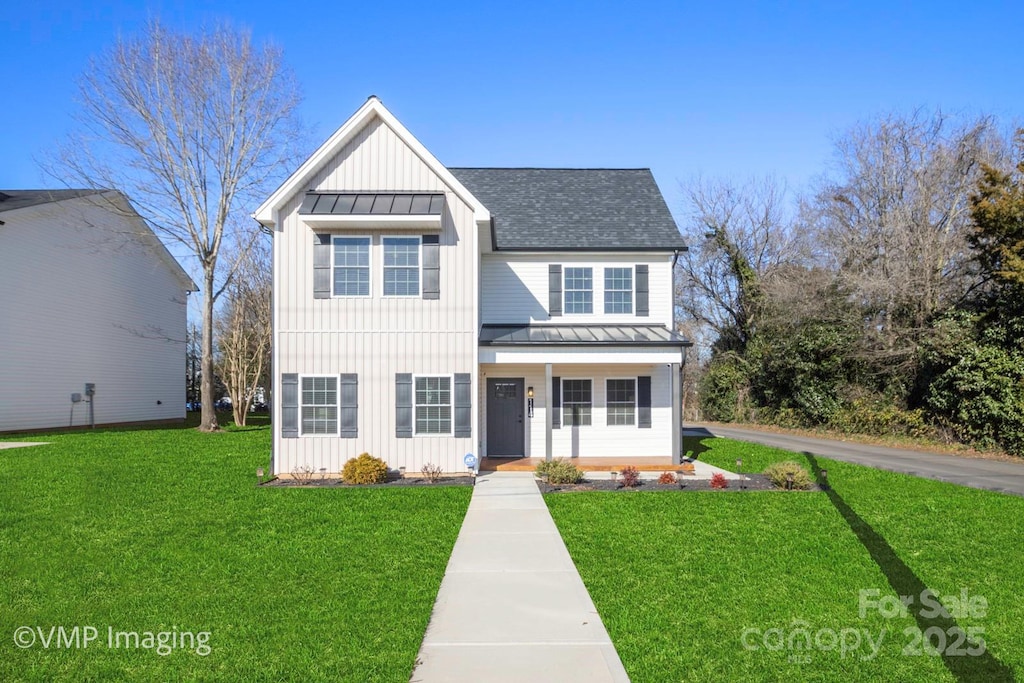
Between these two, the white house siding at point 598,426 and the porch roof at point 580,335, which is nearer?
the porch roof at point 580,335

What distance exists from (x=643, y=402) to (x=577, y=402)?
1785 millimetres

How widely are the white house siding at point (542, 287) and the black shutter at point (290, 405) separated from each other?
5442mm

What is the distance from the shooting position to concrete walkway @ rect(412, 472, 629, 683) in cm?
523

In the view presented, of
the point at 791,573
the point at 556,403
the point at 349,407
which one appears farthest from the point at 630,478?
the point at 349,407

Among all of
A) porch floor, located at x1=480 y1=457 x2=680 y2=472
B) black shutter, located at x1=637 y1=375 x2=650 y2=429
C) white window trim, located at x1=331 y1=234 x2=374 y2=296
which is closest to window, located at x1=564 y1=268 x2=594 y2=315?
black shutter, located at x1=637 y1=375 x2=650 y2=429

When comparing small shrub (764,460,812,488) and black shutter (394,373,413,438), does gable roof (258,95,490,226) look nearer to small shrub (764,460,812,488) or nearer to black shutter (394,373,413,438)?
black shutter (394,373,413,438)

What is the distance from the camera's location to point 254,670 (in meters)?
5.19

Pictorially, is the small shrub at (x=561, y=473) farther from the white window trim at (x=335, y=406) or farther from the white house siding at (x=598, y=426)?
the white window trim at (x=335, y=406)

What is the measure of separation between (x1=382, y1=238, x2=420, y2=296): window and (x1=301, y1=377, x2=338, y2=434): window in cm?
255

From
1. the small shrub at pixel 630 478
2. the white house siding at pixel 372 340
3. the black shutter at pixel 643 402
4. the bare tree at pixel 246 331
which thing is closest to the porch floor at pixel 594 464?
the black shutter at pixel 643 402

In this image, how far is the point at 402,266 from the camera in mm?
15492

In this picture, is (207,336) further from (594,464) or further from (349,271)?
(594,464)

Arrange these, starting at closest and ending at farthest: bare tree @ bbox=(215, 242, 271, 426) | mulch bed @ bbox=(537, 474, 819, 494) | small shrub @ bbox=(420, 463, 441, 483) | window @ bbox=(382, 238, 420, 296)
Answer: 1. mulch bed @ bbox=(537, 474, 819, 494)
2. small shrub @ bbox=(420, 463, 441, 483)
3. window @ bbox=(382, 238, 420, 296)
4. bare tree @ bbox=(215, 242, 271, 426)

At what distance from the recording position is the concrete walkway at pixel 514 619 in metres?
5.23
